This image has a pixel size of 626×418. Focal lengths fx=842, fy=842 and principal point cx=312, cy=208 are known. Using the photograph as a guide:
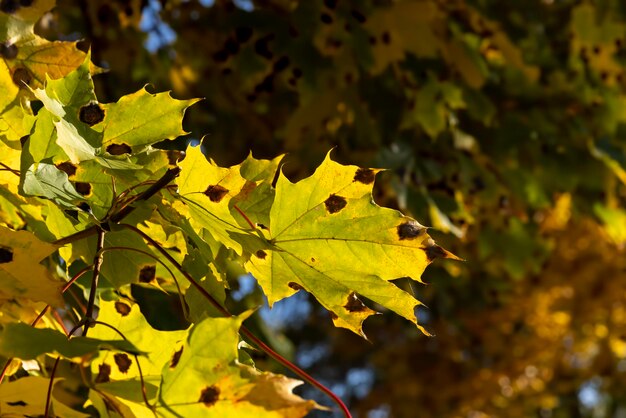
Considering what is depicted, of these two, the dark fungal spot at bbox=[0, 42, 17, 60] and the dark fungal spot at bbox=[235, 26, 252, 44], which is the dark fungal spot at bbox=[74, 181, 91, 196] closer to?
the dark fungal spot at bbox=[0, 42, 17, 60]

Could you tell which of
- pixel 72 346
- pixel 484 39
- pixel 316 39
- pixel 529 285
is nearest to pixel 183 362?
pixel 72 346

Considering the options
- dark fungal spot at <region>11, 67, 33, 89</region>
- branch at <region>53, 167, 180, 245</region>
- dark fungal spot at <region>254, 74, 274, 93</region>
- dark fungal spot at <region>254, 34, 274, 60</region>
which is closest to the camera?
branch at <region>53, 167, 180, 245</region>

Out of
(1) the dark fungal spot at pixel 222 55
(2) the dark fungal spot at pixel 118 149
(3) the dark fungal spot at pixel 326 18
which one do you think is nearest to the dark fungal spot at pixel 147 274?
(2) the dark fungal spot at pixel 118 149

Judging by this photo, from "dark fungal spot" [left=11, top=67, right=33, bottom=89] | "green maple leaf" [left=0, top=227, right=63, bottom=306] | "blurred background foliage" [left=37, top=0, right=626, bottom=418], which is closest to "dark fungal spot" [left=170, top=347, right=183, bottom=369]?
"green maple leaf" [left=0, top=227, right=63, bottom=306]

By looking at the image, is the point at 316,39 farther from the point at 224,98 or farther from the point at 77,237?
the point at 77,237

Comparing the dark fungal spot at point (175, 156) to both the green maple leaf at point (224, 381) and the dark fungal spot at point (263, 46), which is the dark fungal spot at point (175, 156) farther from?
the dark fungal spot at point (263, 46)

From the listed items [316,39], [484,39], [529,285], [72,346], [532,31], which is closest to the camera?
[72,346]
